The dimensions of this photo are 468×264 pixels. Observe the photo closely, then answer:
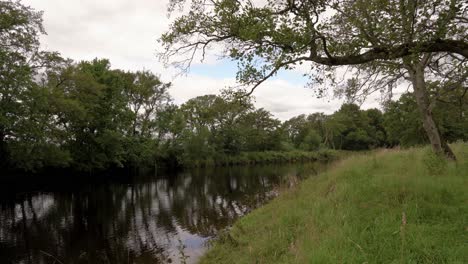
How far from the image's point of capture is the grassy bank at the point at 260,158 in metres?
55.2

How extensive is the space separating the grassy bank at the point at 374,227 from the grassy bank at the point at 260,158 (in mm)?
43476

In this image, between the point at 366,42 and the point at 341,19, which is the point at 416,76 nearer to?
the point at 341,19

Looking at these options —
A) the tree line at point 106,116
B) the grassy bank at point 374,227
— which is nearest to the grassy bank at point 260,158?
the tree line at point 106,116

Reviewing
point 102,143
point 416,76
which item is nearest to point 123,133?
point 102,143

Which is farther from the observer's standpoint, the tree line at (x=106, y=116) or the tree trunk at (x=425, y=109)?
the tree line at (x=106, y=116)

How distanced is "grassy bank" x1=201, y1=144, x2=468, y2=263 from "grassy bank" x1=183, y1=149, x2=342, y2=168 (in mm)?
43476

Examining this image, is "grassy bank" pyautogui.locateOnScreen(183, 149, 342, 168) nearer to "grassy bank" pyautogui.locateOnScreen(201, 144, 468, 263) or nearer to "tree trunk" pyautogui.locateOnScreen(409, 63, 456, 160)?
"tree trunk" pyautogui.locateOnScreen(409, 63, 456, 160)

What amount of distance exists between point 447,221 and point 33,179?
3392 cm

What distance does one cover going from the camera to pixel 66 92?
30.4 m

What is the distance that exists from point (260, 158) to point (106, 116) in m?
37.7

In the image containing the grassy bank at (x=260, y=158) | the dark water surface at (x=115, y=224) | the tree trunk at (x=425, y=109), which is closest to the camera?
the dark water surface at (x=115, y=224)

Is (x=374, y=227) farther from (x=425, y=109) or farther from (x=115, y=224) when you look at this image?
(x=115, y=224)

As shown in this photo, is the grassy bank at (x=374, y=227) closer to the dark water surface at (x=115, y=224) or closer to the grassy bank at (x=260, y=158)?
the dark water surface at (x=115, y=224)

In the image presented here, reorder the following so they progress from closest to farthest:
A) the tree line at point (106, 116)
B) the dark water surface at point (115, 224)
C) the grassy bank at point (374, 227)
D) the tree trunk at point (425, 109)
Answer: the grassy bank at point (374, 227) < the dark water surface at point (115, 224) < the tree trunk at point (425, 109) < the tree line at point (106, 116)
